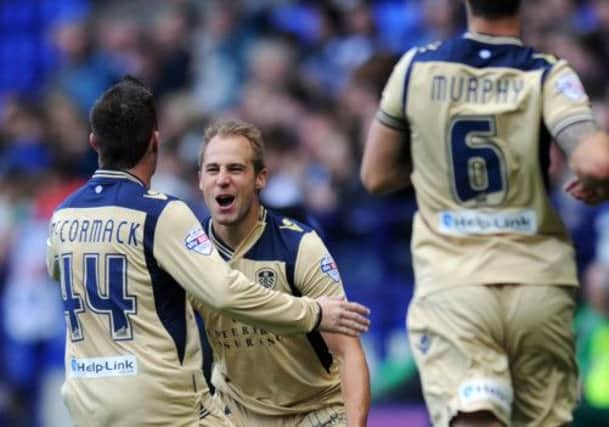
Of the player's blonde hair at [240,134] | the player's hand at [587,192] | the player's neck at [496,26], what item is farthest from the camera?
the player's blonde hair at [240,134]

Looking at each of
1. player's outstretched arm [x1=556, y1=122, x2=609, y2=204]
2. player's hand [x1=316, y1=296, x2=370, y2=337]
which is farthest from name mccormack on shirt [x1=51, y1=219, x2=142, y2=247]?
player's outstretched arm [x1=556, y1=122, x2=609, y2=204]

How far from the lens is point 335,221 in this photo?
1148 centimetres

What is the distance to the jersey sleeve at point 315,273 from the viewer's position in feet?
22.4

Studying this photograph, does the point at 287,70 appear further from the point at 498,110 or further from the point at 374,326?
the point at 498,110

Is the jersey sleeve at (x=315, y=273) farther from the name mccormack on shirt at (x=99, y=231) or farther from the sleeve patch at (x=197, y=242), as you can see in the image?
the name mccormack on shirt at (x=99, y=231)

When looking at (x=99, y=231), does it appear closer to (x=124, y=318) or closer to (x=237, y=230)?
(x=124, y=318)

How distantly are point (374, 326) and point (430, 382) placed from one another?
506 cm

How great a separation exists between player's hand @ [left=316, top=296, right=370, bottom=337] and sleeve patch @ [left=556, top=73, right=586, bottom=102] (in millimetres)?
1150

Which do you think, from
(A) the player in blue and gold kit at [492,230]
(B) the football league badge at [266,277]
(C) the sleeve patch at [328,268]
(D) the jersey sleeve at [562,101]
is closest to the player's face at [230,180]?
(B) the football league badge at [266,277]

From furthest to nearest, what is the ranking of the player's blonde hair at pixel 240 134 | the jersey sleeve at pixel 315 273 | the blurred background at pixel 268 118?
1. the blurred background at pixel 268 118
2. the player's blonde hair at pixel 240 134
3. the jersey sleeve at pixel 315 273

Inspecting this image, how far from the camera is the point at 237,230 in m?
7.01

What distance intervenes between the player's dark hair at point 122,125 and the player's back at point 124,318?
0.28 ft

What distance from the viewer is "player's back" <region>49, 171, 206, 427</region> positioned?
Result: 6.10m

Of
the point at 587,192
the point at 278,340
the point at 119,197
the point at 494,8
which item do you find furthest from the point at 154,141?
the point at 587,192
